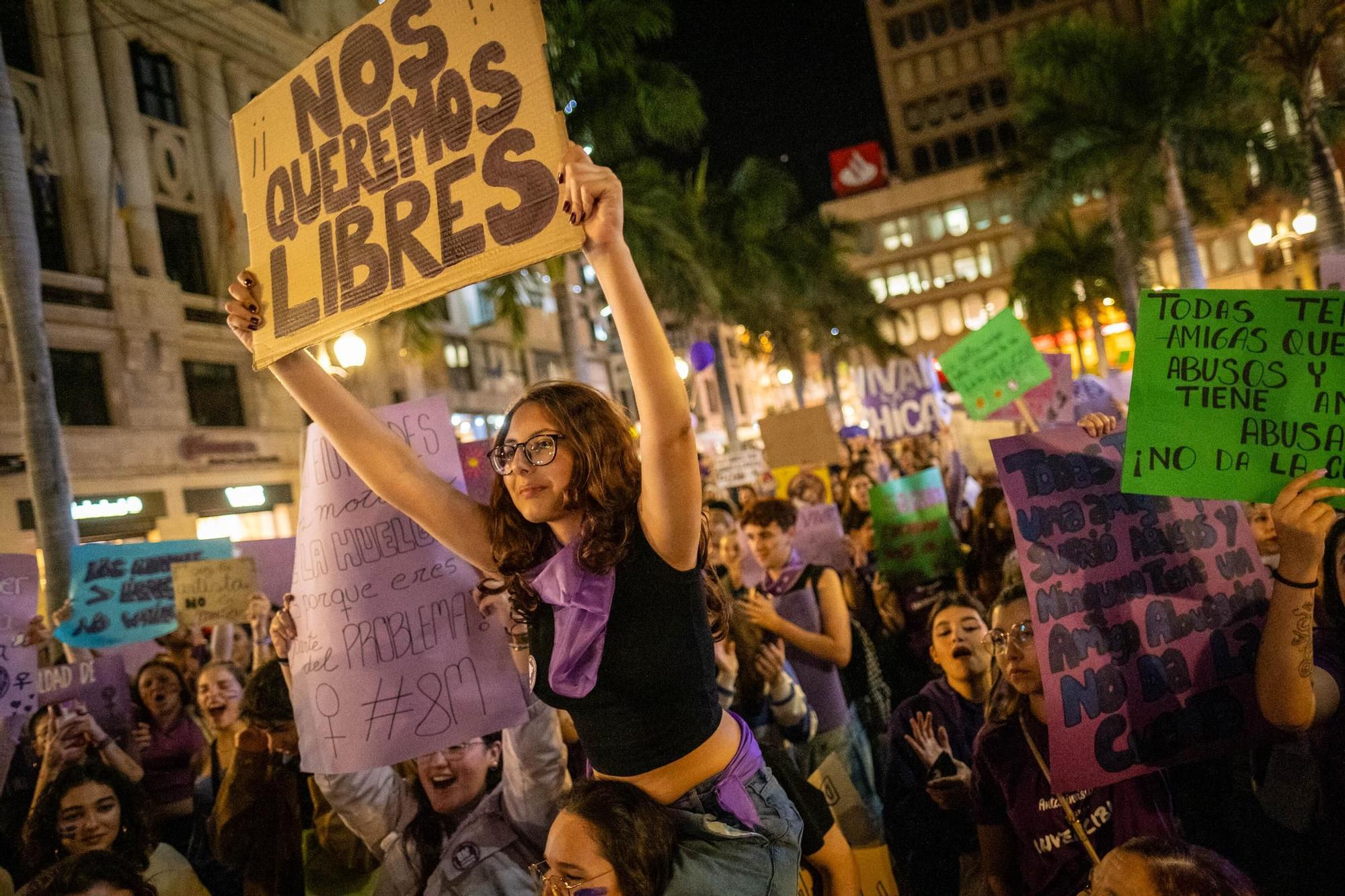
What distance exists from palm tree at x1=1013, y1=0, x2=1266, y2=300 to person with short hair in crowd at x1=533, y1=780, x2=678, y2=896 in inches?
828

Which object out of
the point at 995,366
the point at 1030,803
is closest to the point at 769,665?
the point at 1030,803

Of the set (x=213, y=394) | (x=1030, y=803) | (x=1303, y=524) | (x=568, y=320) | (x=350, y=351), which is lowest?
(x=1030, y=803)

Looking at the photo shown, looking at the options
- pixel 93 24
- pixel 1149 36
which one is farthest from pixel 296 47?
pixel 1149 36

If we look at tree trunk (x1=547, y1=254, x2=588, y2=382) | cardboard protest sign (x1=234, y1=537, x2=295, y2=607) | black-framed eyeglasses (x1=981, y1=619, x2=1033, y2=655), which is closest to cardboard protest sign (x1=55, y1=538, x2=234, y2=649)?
cardboard protest sign (x1=234, y1=537, x2=295, y2=607)

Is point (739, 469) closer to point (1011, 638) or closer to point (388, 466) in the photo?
point (1011, 638)

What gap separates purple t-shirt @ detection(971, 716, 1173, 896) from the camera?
2611mm

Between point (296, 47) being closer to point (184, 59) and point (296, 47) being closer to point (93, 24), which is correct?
point (184, 59)

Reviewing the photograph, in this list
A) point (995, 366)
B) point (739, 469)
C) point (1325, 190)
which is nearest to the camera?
point (995, 366)

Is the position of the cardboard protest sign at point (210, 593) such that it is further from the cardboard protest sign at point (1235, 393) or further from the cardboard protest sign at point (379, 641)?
the cardboard protest sign at point (1235, 393)

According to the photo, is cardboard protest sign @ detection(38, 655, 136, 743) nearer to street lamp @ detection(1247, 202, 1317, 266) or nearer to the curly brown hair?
the curly brown hair

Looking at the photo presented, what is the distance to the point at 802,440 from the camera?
10.2 m

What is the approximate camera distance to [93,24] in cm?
1931

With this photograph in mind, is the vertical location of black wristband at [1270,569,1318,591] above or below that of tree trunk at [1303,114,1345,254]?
below

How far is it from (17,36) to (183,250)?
497 cm
